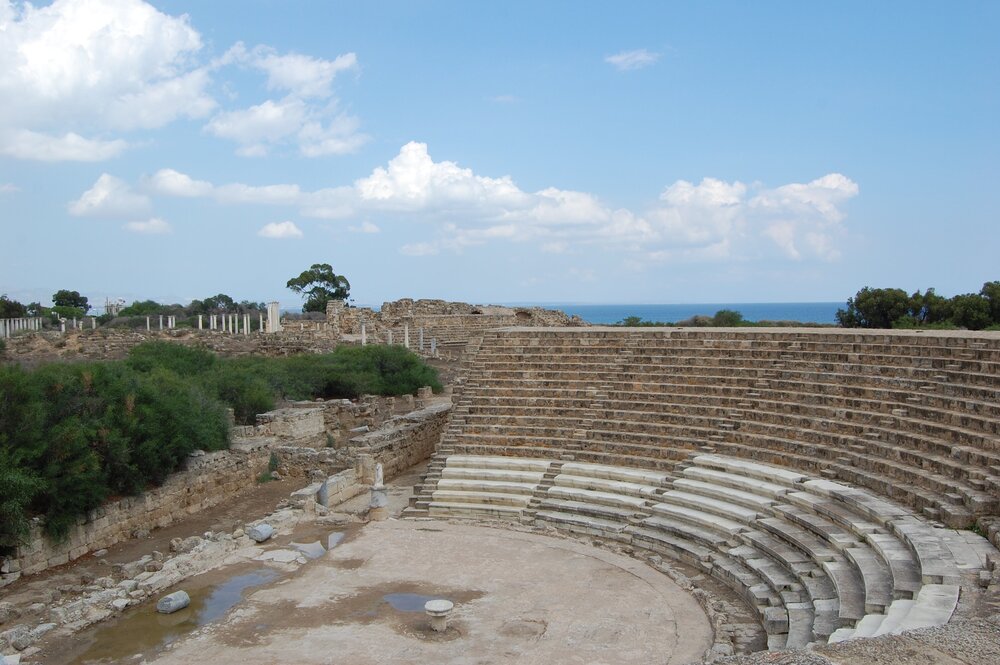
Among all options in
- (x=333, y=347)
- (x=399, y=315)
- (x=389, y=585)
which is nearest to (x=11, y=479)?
(x=389, y=585)

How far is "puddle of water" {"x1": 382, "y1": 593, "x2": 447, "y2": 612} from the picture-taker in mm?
10203

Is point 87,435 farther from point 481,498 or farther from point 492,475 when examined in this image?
point 492,475

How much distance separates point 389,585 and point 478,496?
4.02 meters

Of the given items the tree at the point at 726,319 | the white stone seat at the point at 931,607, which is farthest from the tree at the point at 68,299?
the white stone seat at the point at 931,607

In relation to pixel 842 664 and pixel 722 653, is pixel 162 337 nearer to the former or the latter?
pixel 722 653

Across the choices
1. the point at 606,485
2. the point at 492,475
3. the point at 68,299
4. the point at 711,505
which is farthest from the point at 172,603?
the point at 68,299

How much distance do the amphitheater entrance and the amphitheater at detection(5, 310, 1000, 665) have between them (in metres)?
0.05

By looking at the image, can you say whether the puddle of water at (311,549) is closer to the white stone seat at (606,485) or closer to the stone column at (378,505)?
the stone column at (378,505)

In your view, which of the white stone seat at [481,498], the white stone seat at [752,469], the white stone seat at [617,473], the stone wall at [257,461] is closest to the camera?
the white stone seat at [752,469]

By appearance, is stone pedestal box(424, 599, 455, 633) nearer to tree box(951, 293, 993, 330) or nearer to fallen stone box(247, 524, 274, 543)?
fallen stone box(247, 524, 274, 543)

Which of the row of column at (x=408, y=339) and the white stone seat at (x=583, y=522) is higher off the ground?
the row of column at (x=408, y=339)

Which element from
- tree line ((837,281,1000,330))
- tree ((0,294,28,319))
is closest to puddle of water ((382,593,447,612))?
tree line ((837,281,1000,330))

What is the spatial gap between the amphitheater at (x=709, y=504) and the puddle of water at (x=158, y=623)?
63 centimetres

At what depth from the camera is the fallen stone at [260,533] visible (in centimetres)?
1311
